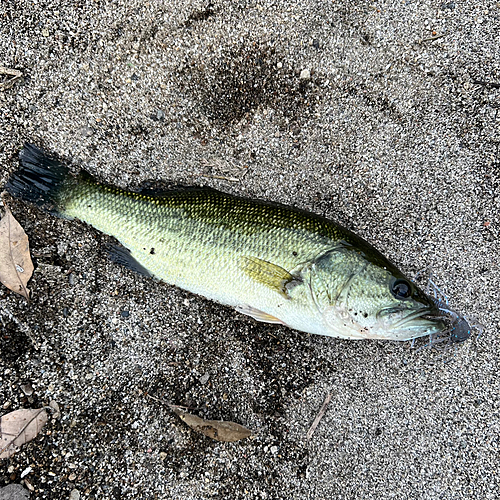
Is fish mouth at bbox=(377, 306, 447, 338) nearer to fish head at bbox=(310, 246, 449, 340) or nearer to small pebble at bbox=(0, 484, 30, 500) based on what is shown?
fish head at bbox=(310, 246, 449, 340)

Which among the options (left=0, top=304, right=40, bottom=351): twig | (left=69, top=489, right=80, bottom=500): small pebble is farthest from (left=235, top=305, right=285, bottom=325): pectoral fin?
(left=69, top=489, right=80, bottom=500): small pebble

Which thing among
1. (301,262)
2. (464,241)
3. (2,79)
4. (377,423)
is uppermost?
(2,79)

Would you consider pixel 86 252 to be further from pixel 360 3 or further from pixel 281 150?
pixel 360 3

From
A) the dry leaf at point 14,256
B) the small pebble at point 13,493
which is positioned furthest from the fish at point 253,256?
the small pebble at point 13,493

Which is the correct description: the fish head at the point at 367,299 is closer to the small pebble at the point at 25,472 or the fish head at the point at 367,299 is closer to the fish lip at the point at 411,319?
the fish lip at the point at 411,319

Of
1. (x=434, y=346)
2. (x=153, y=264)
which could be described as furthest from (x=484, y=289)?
(x=153, y=264)

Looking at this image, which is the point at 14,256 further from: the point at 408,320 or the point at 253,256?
the point at 408,320
